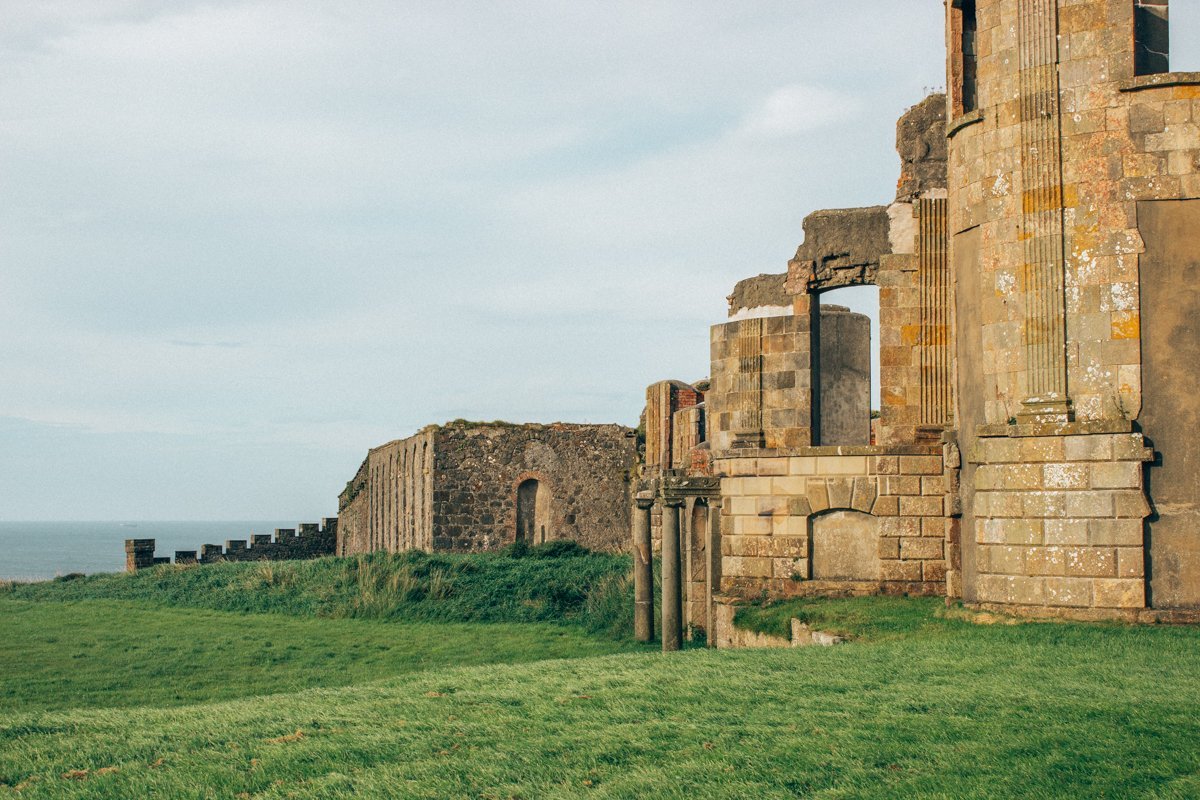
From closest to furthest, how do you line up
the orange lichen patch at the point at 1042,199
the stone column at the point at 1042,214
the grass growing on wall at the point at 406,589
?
the stone column at the point at 1042,214, the orange lichen patch at the point at 1042,199, the grass growing on wall at the point at 406,589

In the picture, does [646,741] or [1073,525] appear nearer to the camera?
[646,741]

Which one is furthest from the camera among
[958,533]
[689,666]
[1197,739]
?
[958,533]

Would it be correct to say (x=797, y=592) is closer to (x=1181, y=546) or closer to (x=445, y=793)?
(x=1181, y=546)

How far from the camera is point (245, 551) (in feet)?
129

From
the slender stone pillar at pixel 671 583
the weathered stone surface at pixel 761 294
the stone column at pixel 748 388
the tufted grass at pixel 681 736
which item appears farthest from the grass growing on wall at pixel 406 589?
the tufted grass at pixel 681 736

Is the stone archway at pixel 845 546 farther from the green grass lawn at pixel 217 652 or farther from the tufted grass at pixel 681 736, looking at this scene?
the tufted grass at pixel 681 736

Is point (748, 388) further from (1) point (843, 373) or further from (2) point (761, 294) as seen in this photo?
(1) point (843, 373)

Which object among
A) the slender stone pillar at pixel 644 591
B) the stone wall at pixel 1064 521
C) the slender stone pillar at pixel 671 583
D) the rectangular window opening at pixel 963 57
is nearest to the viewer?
the stone wall at pixel 1064 521

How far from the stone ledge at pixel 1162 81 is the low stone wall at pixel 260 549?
27.6 meters

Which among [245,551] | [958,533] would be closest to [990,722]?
[958,533]

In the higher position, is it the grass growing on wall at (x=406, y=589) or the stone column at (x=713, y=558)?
the stone column at (x=713, y=558)

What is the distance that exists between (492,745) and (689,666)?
10.7 feet

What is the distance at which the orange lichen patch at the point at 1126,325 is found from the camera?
1259cm

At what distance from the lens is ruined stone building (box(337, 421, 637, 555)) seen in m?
33.6
